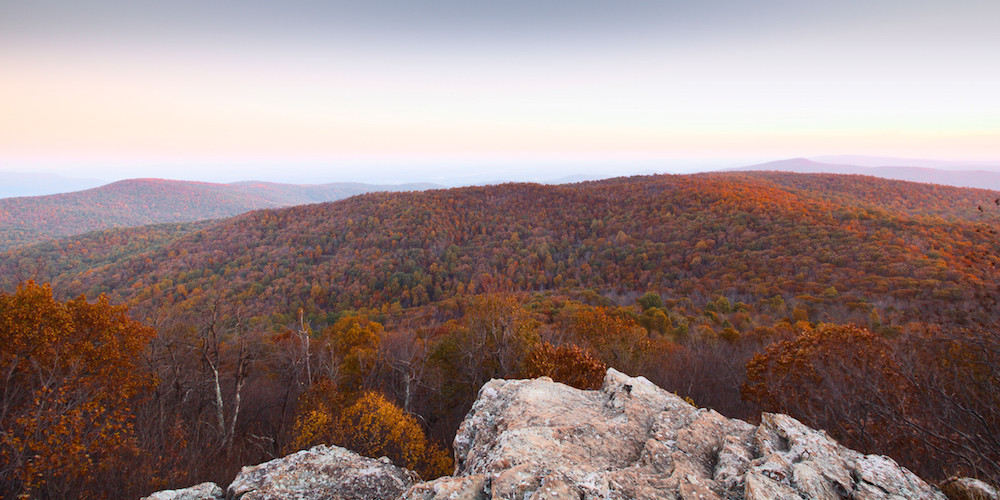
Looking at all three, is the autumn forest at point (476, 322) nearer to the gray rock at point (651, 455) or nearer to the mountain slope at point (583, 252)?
the mountain slope at point (583, 252)

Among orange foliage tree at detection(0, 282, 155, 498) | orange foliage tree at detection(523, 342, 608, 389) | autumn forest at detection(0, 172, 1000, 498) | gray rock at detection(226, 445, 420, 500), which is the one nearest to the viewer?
gray rock at detection(226, 445, 420, 500)

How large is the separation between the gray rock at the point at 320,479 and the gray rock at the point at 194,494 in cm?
48

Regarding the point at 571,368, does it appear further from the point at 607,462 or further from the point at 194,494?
the point at 194,494

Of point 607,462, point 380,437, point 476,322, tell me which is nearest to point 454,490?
point 607,462

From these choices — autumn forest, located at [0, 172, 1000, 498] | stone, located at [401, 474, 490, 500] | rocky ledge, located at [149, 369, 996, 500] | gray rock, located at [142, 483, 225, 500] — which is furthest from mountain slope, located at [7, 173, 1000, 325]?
stone, located at [401, 474, 490, 500]

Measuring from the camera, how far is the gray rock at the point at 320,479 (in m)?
8.19

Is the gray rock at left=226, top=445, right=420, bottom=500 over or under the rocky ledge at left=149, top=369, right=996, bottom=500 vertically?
under

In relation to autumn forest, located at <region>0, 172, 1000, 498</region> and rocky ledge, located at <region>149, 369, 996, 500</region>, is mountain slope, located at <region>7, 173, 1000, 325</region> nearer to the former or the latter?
autumn forest, located at <region>0, 172, 1000, 498</region>

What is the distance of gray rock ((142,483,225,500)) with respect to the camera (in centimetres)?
800

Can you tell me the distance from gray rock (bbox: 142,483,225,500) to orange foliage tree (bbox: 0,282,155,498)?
3.09m

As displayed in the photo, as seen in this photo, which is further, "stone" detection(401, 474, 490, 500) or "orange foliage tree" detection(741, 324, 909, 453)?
"orange foliage tree" detection(741, 324, 909, 453)

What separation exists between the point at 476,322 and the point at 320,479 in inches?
691

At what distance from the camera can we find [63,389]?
413 inches

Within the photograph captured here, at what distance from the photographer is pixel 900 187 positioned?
11831 cm
